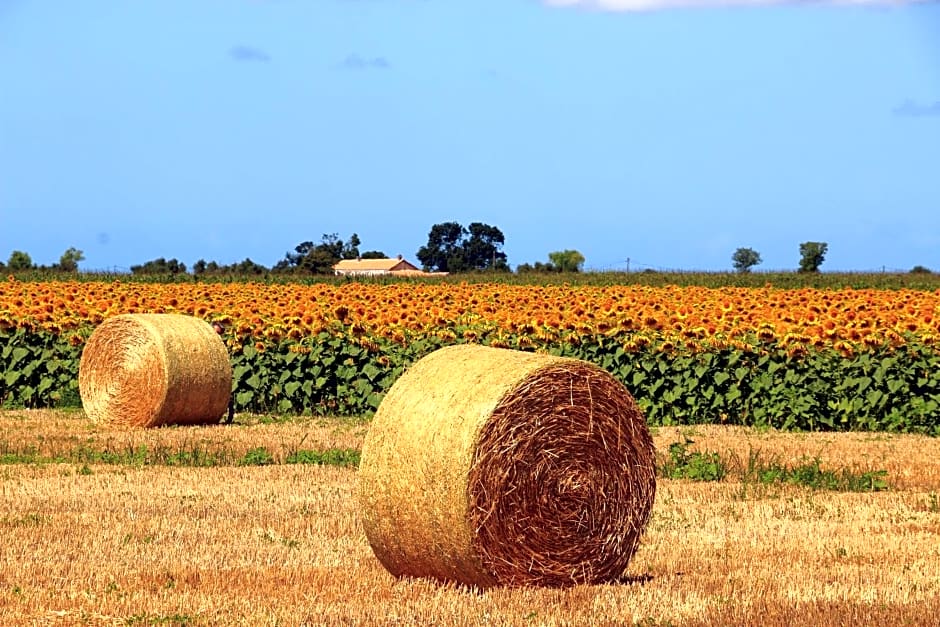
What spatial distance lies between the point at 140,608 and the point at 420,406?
6.96 feet

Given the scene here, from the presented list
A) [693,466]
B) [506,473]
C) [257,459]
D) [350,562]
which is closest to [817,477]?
[693,466]

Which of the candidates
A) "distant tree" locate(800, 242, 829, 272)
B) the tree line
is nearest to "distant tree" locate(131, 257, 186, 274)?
the tree line

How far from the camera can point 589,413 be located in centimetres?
930

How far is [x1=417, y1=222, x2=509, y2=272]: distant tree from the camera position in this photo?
110188mm

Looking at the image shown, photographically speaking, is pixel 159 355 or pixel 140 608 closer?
pixel 140 608

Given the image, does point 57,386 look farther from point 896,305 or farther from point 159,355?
point 896,305

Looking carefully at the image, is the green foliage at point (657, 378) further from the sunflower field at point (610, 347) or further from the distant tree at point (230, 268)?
the distant tree at point (230, 268)

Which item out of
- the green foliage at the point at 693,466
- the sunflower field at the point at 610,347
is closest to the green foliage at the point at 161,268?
the sunflower field at the point at 610,347

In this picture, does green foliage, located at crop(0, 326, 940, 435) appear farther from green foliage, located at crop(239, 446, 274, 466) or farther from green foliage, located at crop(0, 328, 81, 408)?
green foliage, located at crop(239, 446, 274, 466)

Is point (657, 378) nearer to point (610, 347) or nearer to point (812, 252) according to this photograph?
point (610, 347)

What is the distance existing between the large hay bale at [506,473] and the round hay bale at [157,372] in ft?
34.2

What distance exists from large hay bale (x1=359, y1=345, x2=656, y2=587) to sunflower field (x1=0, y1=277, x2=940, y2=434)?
40.0ft

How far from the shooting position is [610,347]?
22078mm

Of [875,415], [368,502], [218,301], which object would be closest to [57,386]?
[218,301]
